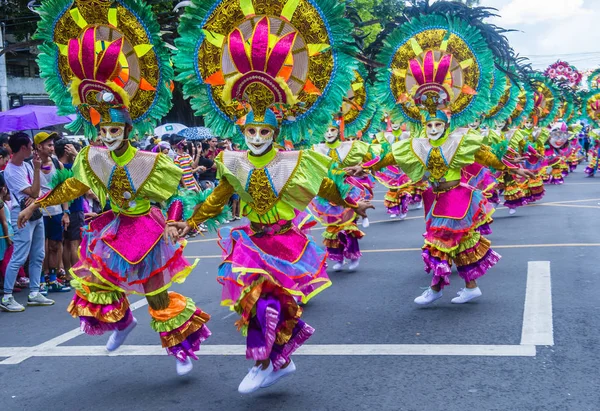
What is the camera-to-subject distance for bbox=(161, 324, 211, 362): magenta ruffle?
5.08 meters

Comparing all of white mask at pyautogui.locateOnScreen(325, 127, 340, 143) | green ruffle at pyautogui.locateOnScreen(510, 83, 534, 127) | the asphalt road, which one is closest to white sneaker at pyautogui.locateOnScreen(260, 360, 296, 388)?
the asphalt road

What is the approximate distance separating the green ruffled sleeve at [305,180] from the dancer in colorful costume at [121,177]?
875 millimetres

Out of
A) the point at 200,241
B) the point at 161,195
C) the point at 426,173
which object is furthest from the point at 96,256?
the point at 200,241

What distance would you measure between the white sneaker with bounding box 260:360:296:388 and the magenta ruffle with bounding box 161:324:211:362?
0.70m

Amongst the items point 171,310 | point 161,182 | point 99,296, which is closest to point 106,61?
point 161,182

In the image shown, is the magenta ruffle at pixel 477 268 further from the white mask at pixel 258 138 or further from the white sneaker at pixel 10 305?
the white sneaker at pixel 10 305

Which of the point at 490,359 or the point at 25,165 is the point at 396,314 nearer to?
the point at 490,359

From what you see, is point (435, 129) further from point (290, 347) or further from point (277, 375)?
point (277, 375)

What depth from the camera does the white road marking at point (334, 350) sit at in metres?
5.37

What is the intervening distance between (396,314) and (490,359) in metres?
1.60

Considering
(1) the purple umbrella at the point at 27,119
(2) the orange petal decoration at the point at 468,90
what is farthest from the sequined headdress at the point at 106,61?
(1) the purple umbrella at the point at 27,119

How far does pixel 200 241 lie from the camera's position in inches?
503

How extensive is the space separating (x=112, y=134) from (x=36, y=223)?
10.3 feet

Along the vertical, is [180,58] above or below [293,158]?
above
